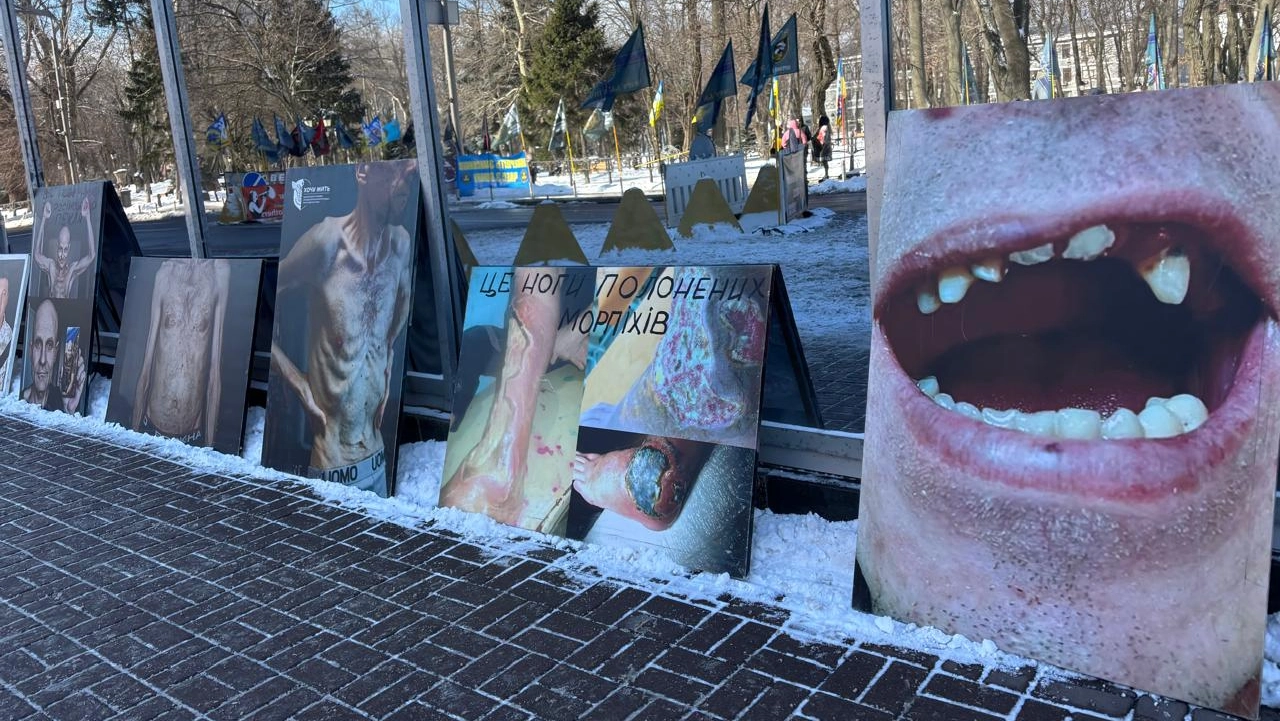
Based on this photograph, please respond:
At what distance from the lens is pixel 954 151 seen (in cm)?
304

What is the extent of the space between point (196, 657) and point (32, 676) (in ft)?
1.72

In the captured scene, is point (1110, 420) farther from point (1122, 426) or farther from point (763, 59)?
point (763, 59)

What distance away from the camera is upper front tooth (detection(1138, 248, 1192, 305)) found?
265 cm

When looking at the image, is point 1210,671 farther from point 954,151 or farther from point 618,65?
point 618,65

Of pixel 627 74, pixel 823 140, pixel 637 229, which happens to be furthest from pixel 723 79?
pixel 823 140

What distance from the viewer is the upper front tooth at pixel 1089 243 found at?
2.75 metres

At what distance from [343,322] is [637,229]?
706cm

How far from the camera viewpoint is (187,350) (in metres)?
5.98

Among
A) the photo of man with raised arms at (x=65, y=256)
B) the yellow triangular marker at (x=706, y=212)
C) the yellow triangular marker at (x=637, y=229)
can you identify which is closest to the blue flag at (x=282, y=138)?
the yellow triangular marker at (x=706, y=212)

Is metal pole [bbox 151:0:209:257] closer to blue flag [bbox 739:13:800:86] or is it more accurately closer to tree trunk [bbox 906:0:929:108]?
tree trunk [bbox 906:0:929:108]

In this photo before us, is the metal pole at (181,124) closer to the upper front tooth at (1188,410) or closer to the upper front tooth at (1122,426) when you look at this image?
the upper front tooth at (1122,426)

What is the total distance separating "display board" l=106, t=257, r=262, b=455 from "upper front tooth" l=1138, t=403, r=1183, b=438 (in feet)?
15.2

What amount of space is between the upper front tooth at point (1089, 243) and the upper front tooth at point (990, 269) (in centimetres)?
19

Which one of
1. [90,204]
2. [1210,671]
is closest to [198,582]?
[1210,671]
